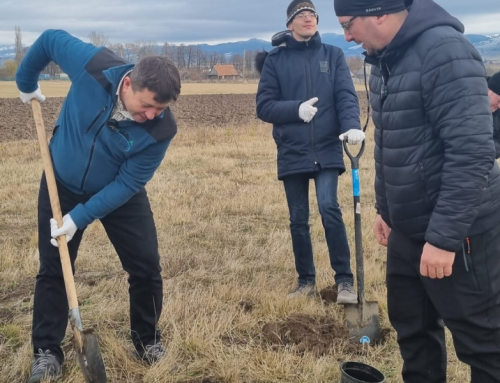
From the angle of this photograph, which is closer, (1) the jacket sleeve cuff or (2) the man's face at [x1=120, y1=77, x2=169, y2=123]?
(1) the jacket sleeve cuff

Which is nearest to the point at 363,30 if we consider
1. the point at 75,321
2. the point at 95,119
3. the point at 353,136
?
the point at 95,119

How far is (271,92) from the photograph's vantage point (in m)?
4.36

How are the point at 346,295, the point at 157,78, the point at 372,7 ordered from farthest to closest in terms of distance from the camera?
1. the point at 346,295
2. the point at 157,78
3. the point at 372,7

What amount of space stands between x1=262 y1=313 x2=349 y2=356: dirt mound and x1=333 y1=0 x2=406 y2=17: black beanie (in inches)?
82.7

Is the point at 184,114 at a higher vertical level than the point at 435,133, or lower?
lower

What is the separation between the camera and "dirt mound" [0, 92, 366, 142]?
17462 millimetres

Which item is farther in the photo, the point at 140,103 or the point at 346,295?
the point at 346,295

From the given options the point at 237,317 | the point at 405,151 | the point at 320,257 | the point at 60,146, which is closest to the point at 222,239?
the point at 320,257

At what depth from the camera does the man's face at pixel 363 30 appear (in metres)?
2.36

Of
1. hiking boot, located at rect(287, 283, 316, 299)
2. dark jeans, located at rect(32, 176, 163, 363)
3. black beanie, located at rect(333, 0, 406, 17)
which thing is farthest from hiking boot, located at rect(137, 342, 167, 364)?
black beanie, located at rect(333, 0, 406, 17)

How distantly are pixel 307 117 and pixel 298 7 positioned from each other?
2.67 ft

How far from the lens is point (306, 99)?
428cm

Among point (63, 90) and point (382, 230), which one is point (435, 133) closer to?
point (382, 230)

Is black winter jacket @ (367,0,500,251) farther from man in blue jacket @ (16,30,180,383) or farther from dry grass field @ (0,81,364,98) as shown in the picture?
dry grass field @ (0,81,364,98)
